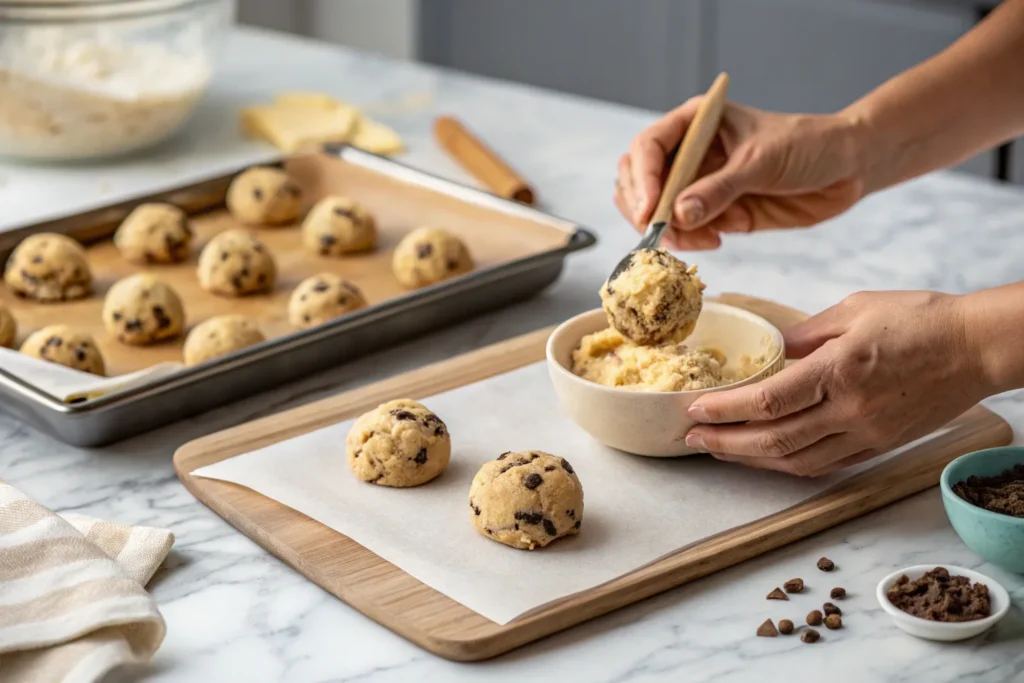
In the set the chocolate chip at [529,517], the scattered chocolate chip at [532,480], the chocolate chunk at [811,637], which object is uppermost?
the scattered chocolate chip at [532,480]

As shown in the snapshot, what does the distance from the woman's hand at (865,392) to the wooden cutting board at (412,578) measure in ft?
0.20

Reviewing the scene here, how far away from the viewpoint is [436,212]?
211cm

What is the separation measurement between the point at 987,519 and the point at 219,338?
95cm

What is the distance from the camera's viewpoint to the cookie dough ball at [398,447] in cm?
130

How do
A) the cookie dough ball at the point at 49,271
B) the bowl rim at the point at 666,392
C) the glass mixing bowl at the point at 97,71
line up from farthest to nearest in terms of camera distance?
the glass mixing bowl at the point at 97,71 < the cookie dough ball at the point at 49,271 < the bowl rim at the point at 666,392

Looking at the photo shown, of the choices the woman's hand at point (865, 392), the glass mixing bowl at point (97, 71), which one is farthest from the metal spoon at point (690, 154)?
the glass mixing bowl at point (97, 71)

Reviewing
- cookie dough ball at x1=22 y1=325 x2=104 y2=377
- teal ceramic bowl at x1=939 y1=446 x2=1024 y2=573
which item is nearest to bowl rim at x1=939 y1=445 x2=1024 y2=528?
teal ceramic bowl at x1=939 y1=446 x2=1024 y2=573

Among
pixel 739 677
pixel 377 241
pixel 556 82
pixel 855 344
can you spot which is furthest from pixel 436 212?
pixel 556 82

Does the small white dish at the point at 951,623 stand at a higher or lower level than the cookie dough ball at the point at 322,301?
higher

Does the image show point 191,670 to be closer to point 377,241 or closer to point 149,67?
point 377,241

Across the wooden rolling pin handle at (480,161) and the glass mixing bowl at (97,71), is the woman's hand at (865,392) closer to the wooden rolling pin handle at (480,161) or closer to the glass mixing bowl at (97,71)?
the wooden rolling pin handle at (480,161)

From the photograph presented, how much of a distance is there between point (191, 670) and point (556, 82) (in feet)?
11.5

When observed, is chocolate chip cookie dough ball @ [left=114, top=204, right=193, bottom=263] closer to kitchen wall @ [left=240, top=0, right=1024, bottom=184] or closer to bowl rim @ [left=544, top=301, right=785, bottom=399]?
bowl rim @ [left=544, top=301, right=785, bottom=399]

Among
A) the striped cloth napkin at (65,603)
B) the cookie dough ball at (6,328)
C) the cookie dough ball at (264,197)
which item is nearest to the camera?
the striped cloth napkin at (65,603)
